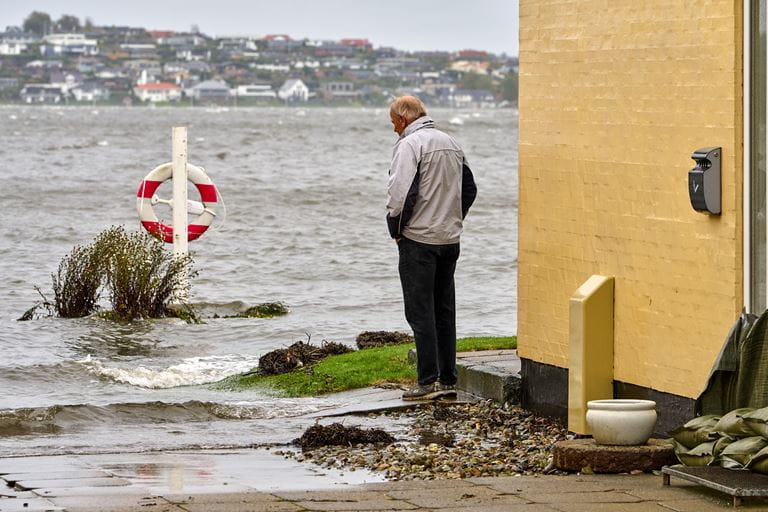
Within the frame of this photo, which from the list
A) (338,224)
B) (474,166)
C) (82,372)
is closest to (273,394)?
(82,372)

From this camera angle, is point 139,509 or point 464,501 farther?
point 464,501

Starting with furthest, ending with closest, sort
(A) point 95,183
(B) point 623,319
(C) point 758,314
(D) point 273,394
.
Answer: (A) point 95,183 → (D) point 273,394 → (B) point 623,319 → (C) point 758,314

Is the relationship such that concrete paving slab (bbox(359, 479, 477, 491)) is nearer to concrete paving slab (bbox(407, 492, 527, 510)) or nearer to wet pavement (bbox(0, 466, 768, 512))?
wet pavement (bbox(0, 466, 768, 512))

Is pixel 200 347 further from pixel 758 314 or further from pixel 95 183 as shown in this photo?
pixel 95 183

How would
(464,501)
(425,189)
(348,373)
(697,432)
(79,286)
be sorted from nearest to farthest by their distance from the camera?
1. (464,501)
2. (697,432)
3. (425,189)
4. (348,373)
5. (79,286)

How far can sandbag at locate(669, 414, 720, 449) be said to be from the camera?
6340mm

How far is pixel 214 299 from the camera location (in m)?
19.3

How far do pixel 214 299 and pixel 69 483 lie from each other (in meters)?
12.9

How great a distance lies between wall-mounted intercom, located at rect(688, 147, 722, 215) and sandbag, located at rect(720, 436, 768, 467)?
45.8 inches

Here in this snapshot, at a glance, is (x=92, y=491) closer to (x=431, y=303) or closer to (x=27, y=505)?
(x=27, y=505)

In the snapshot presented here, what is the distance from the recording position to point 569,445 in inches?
267

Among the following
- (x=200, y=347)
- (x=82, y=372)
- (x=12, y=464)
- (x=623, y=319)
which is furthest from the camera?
(x=200, y=347)

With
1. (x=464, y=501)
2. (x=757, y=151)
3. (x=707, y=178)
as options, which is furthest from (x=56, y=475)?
(x=757, y=151)

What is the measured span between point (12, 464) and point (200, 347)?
7.27 metres
